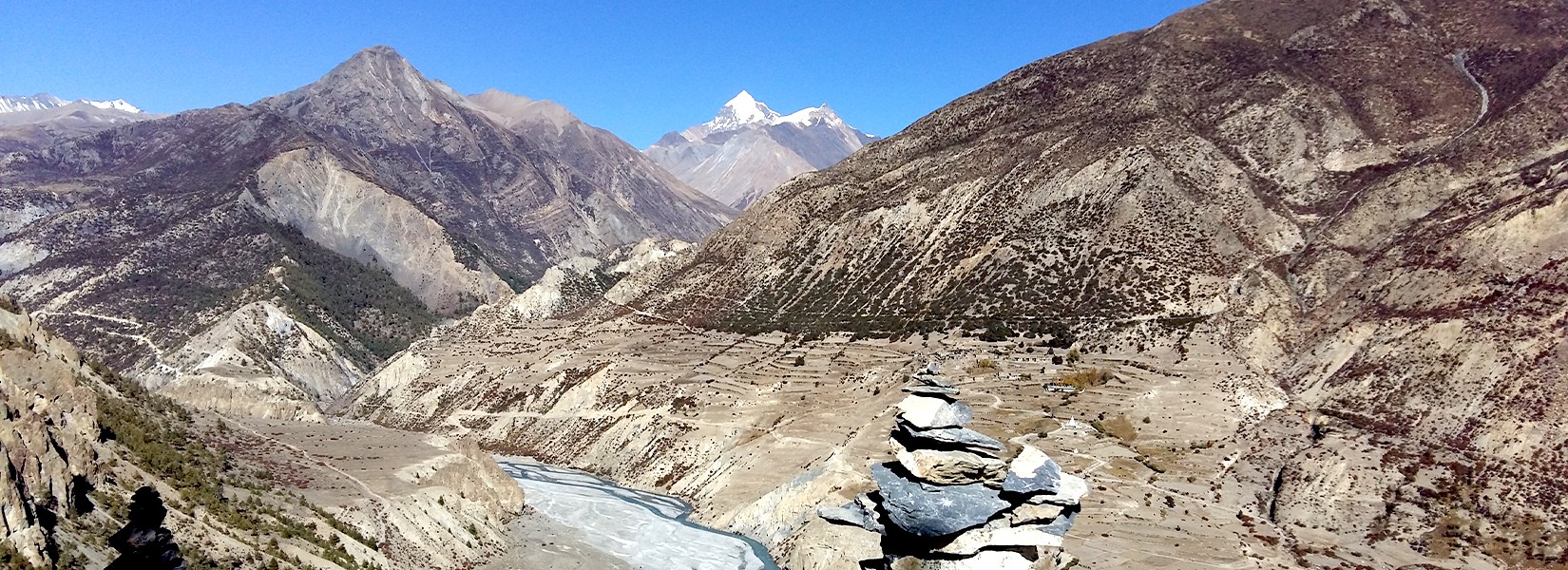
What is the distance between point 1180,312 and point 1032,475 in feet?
214

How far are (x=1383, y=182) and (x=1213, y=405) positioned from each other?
1493 inches

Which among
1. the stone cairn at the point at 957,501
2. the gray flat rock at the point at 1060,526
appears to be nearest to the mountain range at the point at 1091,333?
the stone cairn at the point at 957,501

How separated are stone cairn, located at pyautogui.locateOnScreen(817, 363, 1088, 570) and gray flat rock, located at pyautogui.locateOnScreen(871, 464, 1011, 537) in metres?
0.01

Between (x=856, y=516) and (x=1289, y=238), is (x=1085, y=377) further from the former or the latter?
(x=856, y=516)

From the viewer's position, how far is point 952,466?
42.7 ft

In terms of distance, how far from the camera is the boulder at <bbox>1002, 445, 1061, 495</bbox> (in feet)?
41.3

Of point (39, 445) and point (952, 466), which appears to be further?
point (39, 445)

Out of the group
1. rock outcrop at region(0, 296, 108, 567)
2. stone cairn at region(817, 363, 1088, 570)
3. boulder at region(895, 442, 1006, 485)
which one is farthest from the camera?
rock outcrop at region(0, 296, 108, 567)

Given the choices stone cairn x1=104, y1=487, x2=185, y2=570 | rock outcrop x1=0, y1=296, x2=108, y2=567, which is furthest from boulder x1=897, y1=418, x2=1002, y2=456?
rock outcrop x1=0, y1=296, x2=108, y2=567

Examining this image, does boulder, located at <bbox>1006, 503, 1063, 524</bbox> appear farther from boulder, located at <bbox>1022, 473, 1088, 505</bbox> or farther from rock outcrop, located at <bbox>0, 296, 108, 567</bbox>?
rock outcrop, located at <bbox>0, 296, 108, 567</bbox>

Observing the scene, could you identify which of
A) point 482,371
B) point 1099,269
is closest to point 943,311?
point 1099,269

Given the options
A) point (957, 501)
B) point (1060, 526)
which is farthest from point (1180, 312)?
point (957, 501)

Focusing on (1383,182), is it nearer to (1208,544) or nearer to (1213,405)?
(1213,405)

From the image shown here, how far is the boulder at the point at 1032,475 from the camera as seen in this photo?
41.3 ft
